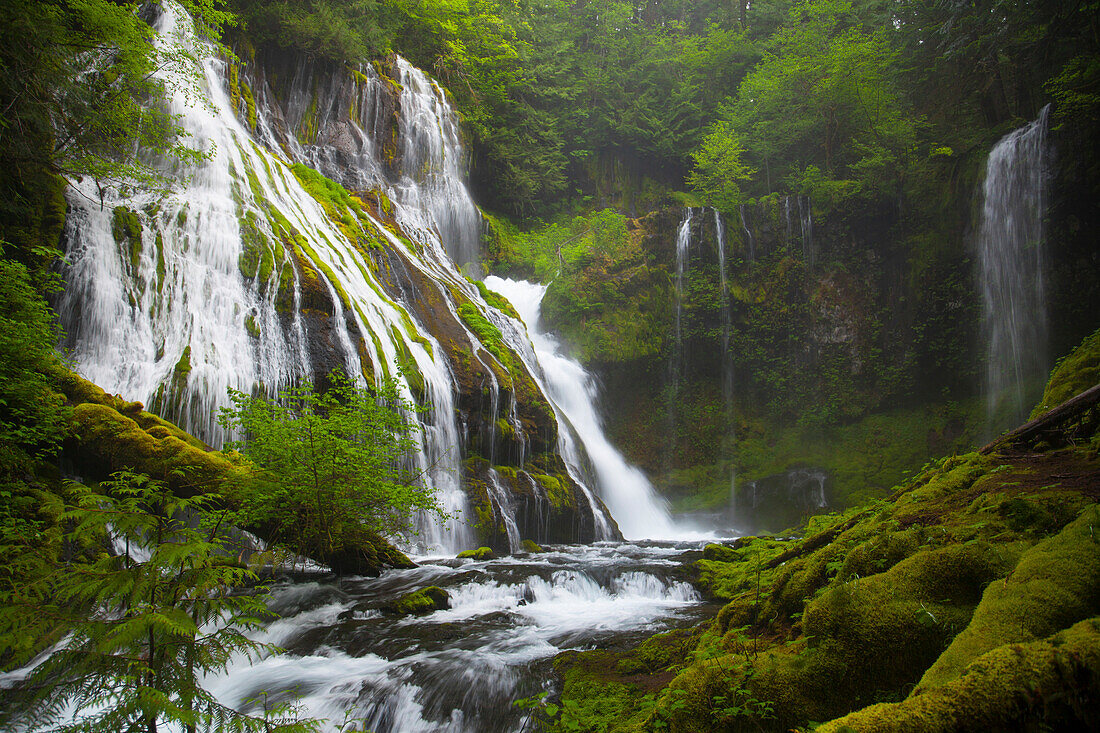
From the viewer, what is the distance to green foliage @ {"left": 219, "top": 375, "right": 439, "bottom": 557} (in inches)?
230

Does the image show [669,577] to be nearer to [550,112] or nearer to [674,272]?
[674,272]

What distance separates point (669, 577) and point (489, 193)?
20067mm

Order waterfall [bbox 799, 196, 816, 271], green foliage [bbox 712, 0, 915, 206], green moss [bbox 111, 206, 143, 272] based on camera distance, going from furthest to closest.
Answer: waterfall [bbox 799, 196, 816, 271]
green foliage [bbox 712, 0, 915, 206]
green moss [bbox 111, 206, 143, 272]

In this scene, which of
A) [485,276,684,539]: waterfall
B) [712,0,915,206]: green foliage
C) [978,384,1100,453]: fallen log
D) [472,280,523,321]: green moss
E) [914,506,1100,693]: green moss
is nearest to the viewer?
[914,506,1100,693]: green moss

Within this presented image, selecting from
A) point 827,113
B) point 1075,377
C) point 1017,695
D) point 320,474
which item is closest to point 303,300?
point 320,474

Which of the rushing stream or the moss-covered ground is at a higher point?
the moss-covered ground

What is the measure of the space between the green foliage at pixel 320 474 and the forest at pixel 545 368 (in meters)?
0.05

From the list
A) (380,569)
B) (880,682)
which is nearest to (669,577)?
(380,569)

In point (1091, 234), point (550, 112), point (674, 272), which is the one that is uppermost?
point (550, 112)

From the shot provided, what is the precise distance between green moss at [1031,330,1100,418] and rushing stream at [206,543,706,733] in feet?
14.0

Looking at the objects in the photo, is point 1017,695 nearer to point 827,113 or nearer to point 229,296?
point 229,296

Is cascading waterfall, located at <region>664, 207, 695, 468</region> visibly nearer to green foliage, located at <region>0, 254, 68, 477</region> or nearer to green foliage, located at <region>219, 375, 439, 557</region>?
green foliage, located at <region>219, 375, 439, 557</region>

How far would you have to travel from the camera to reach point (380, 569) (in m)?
7.46

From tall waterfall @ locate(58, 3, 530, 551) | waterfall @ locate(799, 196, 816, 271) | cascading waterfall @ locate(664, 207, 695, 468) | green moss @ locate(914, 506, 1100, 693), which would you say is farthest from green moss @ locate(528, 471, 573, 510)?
waterfall @ locate(799, 196, 816, 271)
